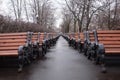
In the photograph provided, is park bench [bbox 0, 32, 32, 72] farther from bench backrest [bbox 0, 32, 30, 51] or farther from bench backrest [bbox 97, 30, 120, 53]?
bench backrest [bbox 97, 30, 120, 53]

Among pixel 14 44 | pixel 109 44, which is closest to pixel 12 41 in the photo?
pixel 14 44

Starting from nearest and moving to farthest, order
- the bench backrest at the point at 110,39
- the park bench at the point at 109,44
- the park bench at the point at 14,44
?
the park bench at the point at 109,44 → the park bench at the point at 14,44 → the bench backrest at the point at 110,39

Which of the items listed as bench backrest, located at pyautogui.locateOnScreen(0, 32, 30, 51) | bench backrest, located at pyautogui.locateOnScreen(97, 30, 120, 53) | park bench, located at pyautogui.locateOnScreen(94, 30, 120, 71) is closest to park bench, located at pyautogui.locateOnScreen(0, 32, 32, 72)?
bench backrest, located at pyautogui.locateOnScreen(0, 32, 30, 51)

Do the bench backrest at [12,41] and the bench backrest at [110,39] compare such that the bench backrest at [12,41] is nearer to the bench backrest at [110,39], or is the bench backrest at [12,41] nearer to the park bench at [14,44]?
the park bench at [14,44]

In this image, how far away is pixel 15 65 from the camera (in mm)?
6586

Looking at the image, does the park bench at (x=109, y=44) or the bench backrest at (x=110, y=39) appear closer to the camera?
the park bench at (x=109, y=44)

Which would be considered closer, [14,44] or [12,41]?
[14,44]

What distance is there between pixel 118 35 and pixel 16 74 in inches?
148

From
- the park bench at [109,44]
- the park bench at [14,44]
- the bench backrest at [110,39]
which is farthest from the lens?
the bench backrest at [110,39]

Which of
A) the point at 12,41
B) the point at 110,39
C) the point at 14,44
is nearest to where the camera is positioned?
the point at 14,44

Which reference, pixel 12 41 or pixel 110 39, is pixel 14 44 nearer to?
pixel 12 41

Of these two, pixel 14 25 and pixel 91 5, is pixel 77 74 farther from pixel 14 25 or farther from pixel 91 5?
pixel 91 5

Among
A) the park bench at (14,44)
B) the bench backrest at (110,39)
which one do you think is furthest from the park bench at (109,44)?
the park bench at (14,44)

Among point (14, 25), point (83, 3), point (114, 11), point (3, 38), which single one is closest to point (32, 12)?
point (83, 3)
